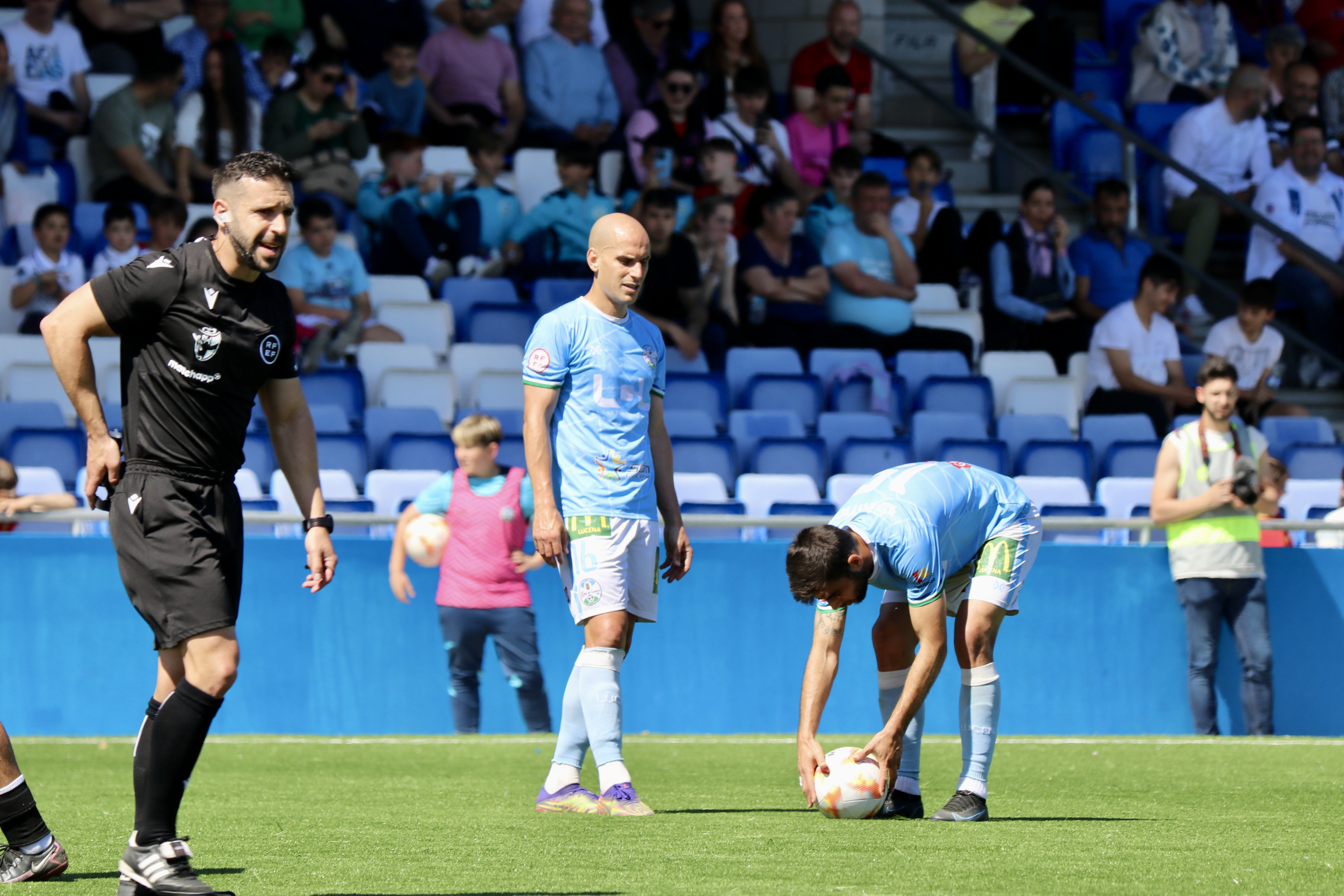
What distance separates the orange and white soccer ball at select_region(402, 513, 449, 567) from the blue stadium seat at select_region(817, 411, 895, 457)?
356cm

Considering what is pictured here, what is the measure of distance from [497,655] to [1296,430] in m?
6.92

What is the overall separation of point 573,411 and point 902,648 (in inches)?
56.1

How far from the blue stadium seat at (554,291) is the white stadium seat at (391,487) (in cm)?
273

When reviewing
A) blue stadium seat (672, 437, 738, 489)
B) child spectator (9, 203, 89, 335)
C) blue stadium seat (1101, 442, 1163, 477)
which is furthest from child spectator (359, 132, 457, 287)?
blue stadium seat (1101, 442, 1163, 477)

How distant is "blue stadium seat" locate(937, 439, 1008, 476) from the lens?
11.3m

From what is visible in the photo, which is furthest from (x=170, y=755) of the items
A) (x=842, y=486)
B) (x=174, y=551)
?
(x=842, y=486)

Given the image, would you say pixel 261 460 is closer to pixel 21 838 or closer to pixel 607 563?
pixel 607 563

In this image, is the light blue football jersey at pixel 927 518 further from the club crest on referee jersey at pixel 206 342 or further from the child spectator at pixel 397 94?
the child spectator at pixel 397 94

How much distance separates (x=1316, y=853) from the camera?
4875 millimetres

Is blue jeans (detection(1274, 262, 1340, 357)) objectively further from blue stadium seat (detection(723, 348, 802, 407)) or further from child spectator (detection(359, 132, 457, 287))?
child spectator (detection(359, 132, 457, 287))

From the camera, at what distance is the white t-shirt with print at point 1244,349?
13.3 meters

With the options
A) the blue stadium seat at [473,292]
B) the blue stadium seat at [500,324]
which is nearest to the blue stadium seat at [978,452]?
the blue stadium seat at [500,324]

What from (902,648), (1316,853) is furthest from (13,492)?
(1316,853)

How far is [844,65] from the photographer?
14984mm
